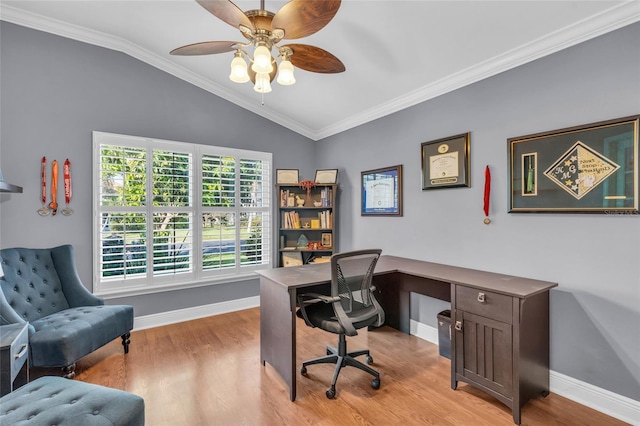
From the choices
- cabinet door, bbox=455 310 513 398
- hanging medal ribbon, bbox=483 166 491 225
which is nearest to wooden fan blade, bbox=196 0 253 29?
hanging medal ribbon, bbox=483 166 491 225

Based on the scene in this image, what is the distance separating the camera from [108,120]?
3236 millimetres

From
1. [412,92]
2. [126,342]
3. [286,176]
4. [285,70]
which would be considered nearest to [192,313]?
[126,342]

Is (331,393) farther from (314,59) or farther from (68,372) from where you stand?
(314,59)

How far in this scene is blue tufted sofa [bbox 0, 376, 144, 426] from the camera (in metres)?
1.29

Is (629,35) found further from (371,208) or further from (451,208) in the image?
(371,208)

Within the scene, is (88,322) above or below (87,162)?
below

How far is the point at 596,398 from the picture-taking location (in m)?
2.01

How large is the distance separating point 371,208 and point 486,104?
1.68 metres

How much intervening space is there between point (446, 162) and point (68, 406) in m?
3.16

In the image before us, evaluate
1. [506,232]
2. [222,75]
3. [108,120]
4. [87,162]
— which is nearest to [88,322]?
[87,162]

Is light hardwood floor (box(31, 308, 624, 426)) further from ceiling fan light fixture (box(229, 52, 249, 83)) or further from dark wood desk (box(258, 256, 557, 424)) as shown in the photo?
ceiling fan light fixture (box(229, 52, 249, 83))

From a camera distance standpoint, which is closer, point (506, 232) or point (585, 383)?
point (585, 383)

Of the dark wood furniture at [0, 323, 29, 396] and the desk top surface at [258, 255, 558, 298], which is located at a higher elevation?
the desk top surface at [258, 255, 558, 298]

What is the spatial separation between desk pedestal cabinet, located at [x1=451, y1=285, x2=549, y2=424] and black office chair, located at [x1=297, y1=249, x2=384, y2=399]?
61 centimetres
